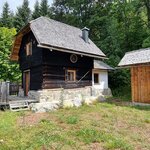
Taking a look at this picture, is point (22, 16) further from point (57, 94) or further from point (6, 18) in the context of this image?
point (57, 94)

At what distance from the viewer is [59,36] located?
60.6 feet

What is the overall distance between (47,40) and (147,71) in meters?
7.44

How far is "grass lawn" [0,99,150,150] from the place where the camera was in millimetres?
7598

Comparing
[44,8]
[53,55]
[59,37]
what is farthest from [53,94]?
[44,8]

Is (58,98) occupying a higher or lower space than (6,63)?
lower

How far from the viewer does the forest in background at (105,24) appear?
27344 millimetres

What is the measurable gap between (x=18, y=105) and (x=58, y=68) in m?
4.57

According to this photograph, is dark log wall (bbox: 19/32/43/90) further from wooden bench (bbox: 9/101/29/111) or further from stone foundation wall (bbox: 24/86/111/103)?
wooden bench (bbox: 9/101/29/111)

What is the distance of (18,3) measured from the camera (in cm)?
3984

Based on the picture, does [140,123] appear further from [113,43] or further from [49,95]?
[113,43]

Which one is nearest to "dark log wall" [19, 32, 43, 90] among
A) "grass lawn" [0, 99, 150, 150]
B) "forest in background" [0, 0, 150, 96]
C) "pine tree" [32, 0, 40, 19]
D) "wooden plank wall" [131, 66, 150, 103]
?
"grass lawn" [0, 99, 150, 150]

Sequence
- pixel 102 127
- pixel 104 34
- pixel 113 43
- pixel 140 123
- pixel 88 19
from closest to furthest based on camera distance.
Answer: pixel 102 127
pixel 140 123
pixel 113 43
pixel 104 34
pixel 88 19

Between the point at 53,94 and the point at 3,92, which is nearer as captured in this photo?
the point at 3,92

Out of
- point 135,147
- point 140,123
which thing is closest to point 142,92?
point 140,123
